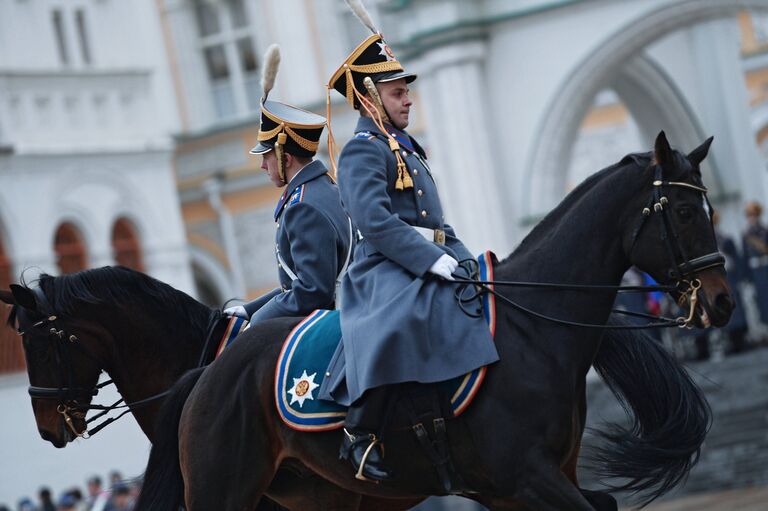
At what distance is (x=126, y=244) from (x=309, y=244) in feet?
52.9

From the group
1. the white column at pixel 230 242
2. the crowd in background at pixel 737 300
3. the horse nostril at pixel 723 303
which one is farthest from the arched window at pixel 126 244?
the horse nostril at pixel 723 303

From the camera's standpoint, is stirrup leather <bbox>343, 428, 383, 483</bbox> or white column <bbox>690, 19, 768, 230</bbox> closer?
stirrup leather <bbox>343, 428, 383, 483</bbox>

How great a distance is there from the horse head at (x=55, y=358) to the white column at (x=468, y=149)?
37.1ft

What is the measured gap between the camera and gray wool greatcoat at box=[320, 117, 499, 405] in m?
5.83

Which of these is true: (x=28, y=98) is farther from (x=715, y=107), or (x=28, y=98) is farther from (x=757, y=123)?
(x=757, y=123)

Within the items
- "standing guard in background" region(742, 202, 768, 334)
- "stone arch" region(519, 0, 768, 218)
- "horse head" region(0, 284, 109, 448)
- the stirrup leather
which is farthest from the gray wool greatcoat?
"stone arch" region(519, 0, 768, 218)

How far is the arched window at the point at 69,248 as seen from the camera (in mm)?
21469

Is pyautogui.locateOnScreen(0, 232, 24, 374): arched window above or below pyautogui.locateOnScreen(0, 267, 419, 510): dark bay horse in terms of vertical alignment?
below

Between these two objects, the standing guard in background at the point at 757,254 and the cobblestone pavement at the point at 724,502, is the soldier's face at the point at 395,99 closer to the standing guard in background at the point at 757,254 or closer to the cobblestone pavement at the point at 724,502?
the cobblestone pavement at the point at 724,502

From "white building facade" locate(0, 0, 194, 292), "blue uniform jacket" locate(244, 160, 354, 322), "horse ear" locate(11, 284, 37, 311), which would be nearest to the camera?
"blue uniform jacket" locate(244, 160, 354, 322)

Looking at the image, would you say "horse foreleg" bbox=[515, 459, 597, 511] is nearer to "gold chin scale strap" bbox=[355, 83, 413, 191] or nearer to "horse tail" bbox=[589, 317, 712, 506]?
"horse tail" bbox=[589, 317, 712, 506]

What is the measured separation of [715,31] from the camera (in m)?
23.4

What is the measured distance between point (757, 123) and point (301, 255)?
24172 millimetres

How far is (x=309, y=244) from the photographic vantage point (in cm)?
690
